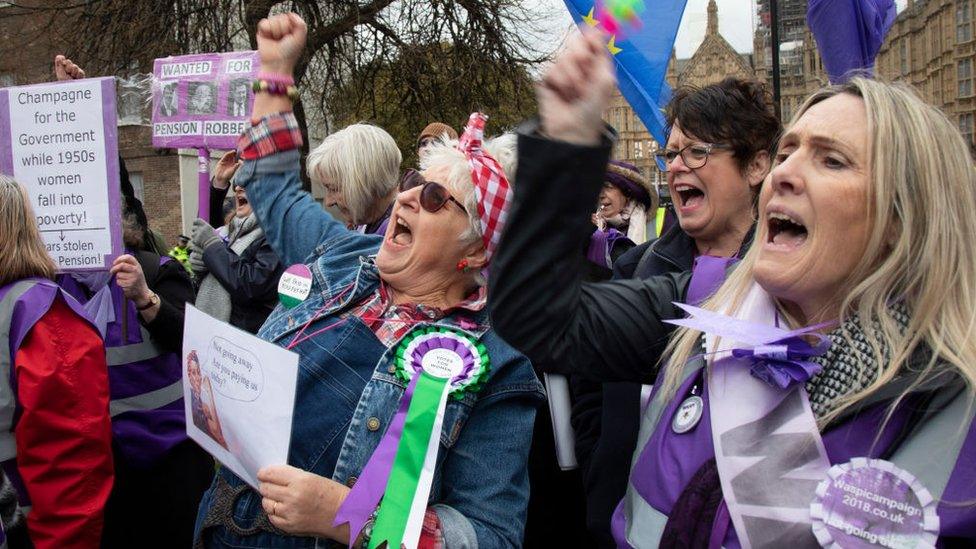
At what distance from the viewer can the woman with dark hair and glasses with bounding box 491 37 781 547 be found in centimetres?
116

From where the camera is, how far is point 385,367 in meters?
1.83

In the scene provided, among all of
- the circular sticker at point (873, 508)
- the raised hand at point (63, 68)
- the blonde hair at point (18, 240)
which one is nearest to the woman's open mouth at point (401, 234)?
the circular sticker at point (873, 508)

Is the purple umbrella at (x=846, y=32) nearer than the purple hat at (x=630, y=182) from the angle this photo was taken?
Yes

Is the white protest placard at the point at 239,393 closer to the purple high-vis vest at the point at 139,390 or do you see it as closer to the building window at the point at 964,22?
the purple high-vis vest at the point at 139,390

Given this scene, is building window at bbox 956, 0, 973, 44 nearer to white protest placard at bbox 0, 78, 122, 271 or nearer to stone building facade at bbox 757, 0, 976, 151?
stone building facade at bbox 757, 0, 976, 151

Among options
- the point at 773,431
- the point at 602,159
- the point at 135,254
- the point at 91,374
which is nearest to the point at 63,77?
the point at 135,254

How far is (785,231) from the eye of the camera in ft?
4.47

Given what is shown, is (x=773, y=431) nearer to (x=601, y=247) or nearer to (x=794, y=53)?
(x=601, y=247)

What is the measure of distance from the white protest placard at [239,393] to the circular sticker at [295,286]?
0.89 feet

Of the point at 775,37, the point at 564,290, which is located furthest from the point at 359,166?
the point at 775,37

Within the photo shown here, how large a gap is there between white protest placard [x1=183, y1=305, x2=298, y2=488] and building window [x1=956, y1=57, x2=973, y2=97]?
757 inches

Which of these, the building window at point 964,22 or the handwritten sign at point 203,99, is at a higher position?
the building window at point 964,22

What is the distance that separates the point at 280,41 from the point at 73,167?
4.40ft

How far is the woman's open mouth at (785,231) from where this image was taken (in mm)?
1318
